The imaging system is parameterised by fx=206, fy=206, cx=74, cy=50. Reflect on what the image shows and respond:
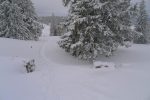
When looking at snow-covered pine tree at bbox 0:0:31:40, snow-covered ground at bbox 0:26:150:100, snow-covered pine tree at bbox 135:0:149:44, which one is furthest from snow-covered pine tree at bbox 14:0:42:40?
snow-covered pine tree at bbox 135:0:149:44

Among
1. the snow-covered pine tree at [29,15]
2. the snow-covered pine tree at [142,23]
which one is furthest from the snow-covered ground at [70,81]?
the snow-covered pine tree at [142,23]

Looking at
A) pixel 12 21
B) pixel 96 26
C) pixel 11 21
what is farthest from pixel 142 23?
pixel 96 26

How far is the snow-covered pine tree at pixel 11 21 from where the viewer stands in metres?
23.9

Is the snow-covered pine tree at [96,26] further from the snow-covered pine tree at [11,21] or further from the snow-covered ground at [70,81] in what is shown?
the snow-covered pine tree at [11,21]

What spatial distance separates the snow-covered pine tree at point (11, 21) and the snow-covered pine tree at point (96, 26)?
1175 centimetres

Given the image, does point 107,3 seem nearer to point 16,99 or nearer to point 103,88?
point 103,88

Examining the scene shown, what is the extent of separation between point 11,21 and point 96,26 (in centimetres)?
1384

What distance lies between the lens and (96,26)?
1346 centimetres

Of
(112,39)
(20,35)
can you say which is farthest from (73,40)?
(20,35)

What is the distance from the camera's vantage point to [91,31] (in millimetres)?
13367

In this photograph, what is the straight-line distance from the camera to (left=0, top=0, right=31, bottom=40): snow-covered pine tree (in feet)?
78.5

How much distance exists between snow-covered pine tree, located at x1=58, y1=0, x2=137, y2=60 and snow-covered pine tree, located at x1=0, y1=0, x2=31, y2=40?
38.6 feet

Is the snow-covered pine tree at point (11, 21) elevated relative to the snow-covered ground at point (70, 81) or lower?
elevated

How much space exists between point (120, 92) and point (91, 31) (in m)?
5.58
